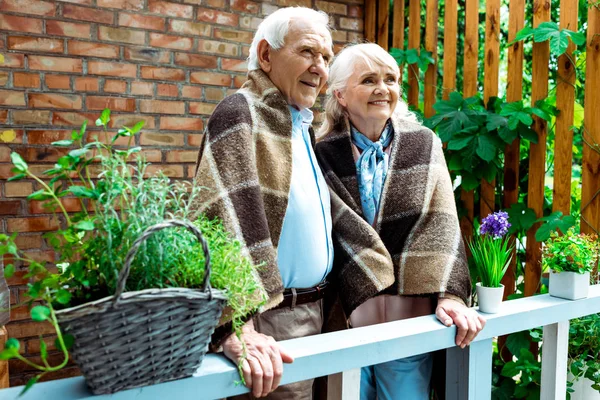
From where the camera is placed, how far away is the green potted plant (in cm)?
77

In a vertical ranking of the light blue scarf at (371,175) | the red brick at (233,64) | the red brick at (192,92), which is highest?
the red brick at (233,64)

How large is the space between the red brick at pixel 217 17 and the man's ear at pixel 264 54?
1.40m

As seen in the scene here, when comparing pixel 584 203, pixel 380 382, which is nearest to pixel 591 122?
pixel 584 203

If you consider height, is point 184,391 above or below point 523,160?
below

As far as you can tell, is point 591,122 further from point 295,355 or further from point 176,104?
point 176,104

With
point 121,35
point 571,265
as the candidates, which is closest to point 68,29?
point 121,35

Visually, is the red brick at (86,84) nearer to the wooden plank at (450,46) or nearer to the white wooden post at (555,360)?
the wooden plank at (450,46)

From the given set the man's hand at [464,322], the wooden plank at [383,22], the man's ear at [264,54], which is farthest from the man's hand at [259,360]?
the wooden plank at [383,22]

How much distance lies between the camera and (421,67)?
8.73 feet

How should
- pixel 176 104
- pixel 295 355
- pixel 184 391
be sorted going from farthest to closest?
pixel 176 104, pixel 295 355, pixel 184 391

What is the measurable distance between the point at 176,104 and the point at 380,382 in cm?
164

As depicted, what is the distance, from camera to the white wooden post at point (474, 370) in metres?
1.34

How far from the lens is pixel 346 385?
1.13m

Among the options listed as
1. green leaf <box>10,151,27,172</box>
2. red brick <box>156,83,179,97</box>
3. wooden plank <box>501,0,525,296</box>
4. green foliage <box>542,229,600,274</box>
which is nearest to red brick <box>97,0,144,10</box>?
red brick <box>156,83,179,97</box>
